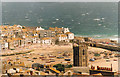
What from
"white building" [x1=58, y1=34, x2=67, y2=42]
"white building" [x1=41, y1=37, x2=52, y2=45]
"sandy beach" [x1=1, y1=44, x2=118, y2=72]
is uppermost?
"white building" [x1=58, y1=34, x2=67, y2=42]

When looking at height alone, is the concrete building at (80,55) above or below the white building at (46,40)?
below

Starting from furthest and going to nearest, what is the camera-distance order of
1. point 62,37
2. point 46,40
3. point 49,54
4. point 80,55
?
1. point 62,37
2. point 46,40
3. point 49,54
4. point 80,55

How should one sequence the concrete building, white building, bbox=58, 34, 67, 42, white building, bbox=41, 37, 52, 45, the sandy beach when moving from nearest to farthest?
the concrete building < the sandy beach < white building, bbox=41, 37, 52, 45 < white building, bbox=58, 34, 67, 42

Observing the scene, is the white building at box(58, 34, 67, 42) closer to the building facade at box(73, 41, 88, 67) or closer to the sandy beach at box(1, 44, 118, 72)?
the sandy beach at box(1, 44, 118, 72)

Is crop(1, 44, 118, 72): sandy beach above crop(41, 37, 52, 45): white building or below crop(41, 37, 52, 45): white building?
below

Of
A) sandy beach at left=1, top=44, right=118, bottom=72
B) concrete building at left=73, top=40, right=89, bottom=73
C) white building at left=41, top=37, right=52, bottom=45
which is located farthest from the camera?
white building at left=41, top=37, right=52, bottom=45

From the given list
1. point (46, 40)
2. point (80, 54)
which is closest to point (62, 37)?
point (46, 40)

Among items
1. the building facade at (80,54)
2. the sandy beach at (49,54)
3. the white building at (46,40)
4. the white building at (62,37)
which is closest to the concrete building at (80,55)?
the building facade at (80,54)

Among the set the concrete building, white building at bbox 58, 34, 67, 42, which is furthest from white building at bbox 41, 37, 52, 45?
the concrete building

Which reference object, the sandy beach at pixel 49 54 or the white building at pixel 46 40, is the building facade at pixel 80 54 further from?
the white building at pixel 46 40

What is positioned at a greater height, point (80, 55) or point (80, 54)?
point (80, 54)

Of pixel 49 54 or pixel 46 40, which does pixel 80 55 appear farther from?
pixel 46 40

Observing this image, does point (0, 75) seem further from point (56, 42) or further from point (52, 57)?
point (56, 42)
